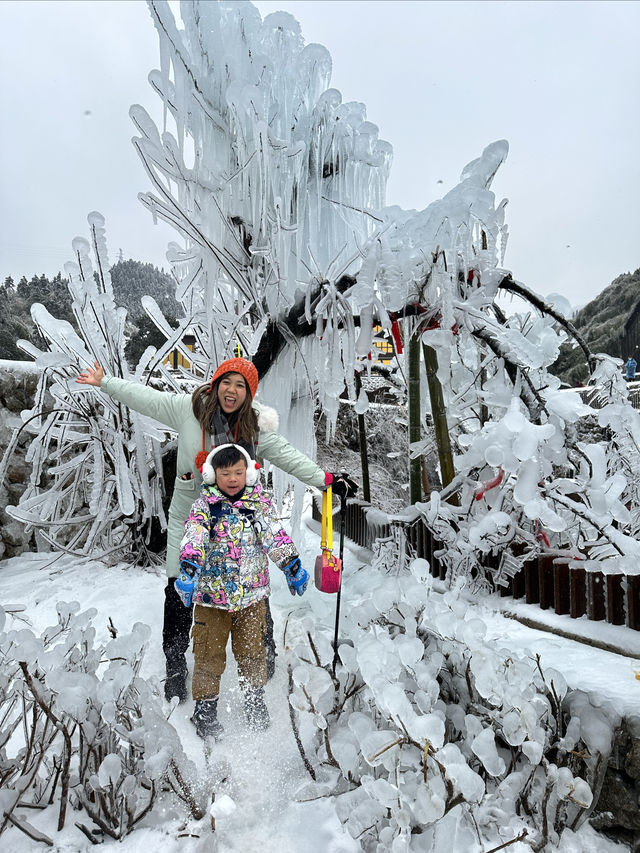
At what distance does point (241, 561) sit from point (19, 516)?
252 centimetres

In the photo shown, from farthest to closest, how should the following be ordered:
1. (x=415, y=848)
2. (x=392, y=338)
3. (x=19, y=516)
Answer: (x=392, y=338) → (x=19, y=516) → (x=415, y=848)

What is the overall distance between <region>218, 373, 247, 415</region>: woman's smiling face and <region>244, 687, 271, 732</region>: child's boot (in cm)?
133

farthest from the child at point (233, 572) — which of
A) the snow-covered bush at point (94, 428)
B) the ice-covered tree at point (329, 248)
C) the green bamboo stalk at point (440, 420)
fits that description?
the green bamboo stalk at point (440, 420)

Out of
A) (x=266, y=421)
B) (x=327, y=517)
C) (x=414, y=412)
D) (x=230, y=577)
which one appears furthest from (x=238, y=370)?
(x=414, y=412)

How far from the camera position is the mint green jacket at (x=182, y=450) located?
8.06 feet

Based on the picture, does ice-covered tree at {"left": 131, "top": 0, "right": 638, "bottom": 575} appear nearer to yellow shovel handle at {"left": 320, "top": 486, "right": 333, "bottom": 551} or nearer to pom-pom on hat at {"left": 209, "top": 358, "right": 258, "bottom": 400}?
yellow shovel handle at {"left": 320, "top": 486, "right": 333, "bottom": 551}

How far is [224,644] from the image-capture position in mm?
2172

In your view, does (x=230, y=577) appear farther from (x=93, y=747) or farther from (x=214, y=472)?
(x=93, y=747)

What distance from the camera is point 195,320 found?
4.21 m

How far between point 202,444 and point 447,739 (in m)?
1.66

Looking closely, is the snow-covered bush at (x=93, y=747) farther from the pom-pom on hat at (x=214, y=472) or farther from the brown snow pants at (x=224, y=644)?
the pom-pom on hat at (x=214, y=472)

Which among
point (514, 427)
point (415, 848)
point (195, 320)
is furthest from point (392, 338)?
point (415, 848)

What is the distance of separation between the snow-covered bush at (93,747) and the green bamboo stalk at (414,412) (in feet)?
9.74

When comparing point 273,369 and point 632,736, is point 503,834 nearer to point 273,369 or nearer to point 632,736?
point 632,736
